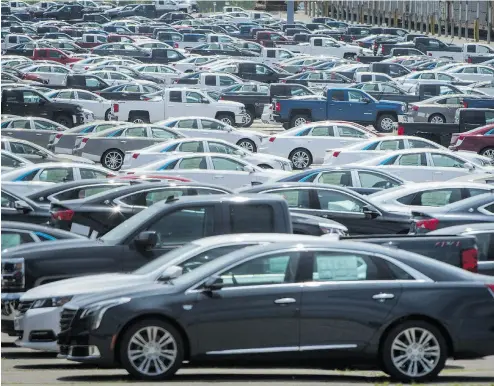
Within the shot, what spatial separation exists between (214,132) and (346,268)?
74.4 ft

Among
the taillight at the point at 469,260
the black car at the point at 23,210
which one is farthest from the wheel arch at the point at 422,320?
the black car at the point at 23,210

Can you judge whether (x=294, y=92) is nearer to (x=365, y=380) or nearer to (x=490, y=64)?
(x=490, y=64)

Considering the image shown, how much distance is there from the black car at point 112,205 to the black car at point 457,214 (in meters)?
2.65

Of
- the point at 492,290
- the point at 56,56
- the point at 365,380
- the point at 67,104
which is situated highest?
the point at 56,56

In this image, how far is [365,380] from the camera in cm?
1138

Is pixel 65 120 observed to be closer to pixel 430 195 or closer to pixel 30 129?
pixel 30 129

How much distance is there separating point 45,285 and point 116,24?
73463mm

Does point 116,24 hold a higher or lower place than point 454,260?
higher

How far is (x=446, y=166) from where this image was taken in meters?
27.1

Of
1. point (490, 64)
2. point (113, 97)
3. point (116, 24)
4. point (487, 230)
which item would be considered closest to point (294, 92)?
point (113, 97)

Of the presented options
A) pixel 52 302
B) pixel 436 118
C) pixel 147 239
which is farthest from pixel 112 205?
pixel 436 118

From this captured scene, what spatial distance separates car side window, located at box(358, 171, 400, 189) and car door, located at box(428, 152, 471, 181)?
11.8ft

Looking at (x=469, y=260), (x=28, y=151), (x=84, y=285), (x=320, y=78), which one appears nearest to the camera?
(x=84, y=285)

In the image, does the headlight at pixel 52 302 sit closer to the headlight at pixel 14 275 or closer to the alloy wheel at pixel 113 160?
the headlight at pixel 14 275
